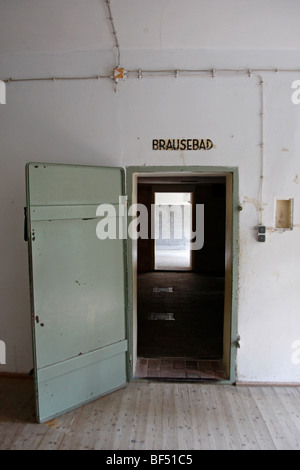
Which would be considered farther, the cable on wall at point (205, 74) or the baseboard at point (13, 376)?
the baseboard at point (13, 376)

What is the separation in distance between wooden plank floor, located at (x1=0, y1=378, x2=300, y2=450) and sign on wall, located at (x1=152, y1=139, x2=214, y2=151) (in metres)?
2.36

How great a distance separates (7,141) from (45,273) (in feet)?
4.78

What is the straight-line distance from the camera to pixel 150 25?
312 cm

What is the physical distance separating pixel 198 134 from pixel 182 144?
180 millimetres

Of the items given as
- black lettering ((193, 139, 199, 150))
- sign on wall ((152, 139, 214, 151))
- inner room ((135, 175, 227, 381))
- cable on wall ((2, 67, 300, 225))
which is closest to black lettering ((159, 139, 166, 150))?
sign on wall ((152, 139, 214, 151))

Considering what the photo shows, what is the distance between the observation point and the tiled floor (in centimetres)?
365

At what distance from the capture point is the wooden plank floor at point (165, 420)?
272 cm

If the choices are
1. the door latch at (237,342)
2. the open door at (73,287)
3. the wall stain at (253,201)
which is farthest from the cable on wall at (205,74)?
the door latch at (237,342)

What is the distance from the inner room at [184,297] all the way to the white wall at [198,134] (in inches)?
A: 31.5

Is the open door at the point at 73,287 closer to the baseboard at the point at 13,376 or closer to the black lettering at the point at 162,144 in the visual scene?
the black lettering at the point at 162,144

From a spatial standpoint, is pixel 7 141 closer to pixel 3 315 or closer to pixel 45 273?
pixel 45 273

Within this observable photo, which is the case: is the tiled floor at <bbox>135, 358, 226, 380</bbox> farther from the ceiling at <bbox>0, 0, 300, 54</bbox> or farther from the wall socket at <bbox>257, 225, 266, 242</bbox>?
the ceiling at <bbox>0, 0, 300, 54</bbox>
